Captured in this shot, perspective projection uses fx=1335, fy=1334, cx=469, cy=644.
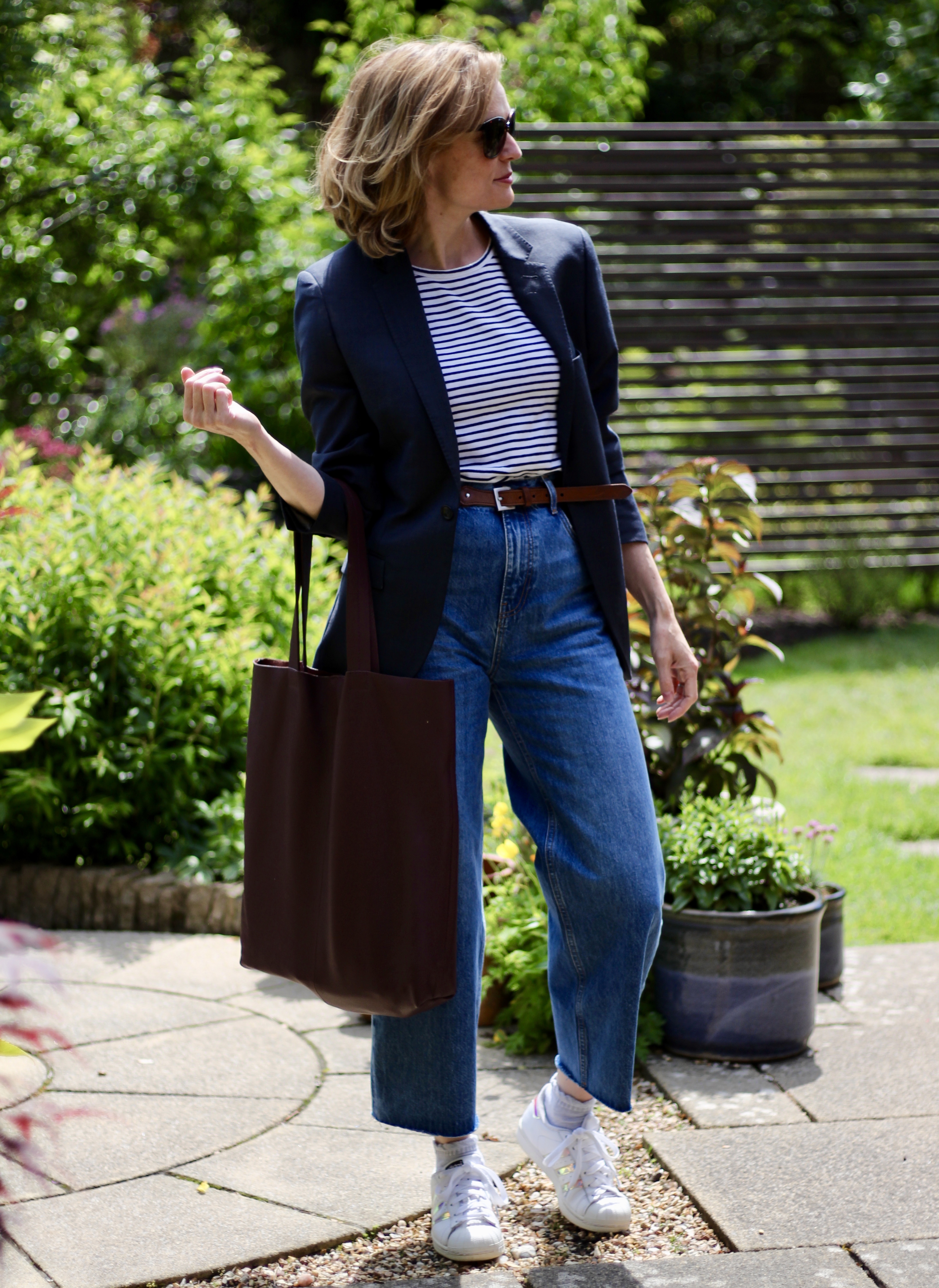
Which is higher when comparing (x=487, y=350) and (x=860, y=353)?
(x=860, y=353)

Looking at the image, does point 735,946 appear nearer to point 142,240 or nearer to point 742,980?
point 742,980

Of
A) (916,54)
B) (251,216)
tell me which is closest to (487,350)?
(251,216)

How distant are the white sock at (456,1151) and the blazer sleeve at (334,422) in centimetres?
92

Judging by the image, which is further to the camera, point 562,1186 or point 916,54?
point 916,54

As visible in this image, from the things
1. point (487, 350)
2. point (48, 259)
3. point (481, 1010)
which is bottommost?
point (481, 1010)

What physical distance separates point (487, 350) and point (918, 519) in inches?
274

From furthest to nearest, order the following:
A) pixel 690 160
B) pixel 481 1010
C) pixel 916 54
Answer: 1. pixel 916 54
2. pixel 690 160
3. pixel 481 1010

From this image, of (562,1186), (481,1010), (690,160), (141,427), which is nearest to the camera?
(562,1186)

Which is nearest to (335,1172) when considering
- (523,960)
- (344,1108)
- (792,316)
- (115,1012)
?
(344,1108)

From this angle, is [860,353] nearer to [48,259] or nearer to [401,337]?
[48,259]

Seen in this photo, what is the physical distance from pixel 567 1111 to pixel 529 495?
95 centimetres

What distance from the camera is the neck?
1.98 meters

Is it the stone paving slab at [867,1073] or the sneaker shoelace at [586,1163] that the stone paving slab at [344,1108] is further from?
the stone paving slab at [867,1073]

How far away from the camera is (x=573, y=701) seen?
1.92m
